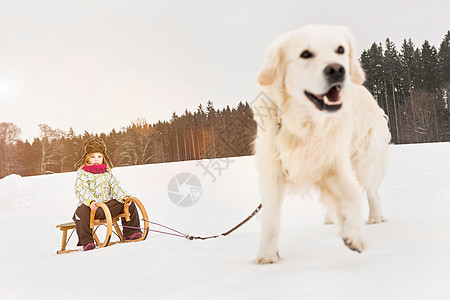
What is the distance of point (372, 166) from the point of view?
3383mm

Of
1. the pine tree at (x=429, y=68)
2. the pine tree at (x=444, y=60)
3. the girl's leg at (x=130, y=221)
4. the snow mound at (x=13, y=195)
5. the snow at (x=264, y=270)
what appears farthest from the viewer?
the pine tree at (x=429, y=68)

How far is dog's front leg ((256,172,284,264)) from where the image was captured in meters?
2.25

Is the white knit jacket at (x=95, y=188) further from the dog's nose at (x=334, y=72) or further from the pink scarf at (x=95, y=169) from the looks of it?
the dog's nose at (x=334, y=72)

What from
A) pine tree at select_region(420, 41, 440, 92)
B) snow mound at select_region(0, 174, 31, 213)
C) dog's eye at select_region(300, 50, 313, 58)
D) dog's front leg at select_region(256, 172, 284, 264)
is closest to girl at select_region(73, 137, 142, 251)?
dog's front leg at select_region(256, 172, 284, 264)

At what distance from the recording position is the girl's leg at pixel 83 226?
410cm

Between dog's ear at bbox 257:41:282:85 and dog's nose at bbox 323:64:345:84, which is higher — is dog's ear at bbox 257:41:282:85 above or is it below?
above

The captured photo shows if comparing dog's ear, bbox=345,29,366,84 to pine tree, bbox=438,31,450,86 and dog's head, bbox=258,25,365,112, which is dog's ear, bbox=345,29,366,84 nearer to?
dog's head, bbox=258,25,365,112

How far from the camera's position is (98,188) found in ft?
14.4

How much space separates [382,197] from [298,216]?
1656 mm

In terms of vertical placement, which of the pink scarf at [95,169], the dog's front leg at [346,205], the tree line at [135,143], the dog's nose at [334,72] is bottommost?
the dog's front leg at [346,205]
